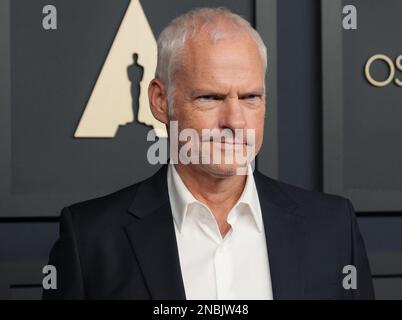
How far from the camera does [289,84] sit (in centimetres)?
202

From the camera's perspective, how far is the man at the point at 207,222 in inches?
47.4

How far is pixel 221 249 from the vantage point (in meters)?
1.25

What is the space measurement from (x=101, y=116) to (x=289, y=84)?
0.47 m

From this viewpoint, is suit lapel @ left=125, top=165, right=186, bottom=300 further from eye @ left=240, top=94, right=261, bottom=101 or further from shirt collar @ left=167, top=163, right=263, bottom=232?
eye @ left=240, top=94, right=261, bottom=101

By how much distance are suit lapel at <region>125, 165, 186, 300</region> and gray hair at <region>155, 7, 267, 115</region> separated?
14 centimetres

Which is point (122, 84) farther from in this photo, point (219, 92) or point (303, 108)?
point (219, 92)

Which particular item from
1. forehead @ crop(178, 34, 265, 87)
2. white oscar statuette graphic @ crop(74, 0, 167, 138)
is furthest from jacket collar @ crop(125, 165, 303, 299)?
white oscar statuette graphic @ crop(74, 0, 167, 138)

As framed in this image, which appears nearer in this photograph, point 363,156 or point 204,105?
point 204,105

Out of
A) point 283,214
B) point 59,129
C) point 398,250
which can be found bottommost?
point 398,250

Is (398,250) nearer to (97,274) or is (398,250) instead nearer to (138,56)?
(138,56)

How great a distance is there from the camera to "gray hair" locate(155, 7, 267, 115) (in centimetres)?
121

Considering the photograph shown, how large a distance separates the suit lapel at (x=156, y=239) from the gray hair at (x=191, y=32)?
5.5 inches

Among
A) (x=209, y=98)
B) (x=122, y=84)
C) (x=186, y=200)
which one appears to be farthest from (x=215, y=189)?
(x=122, y=84)

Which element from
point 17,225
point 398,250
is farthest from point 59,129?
point 398,250
